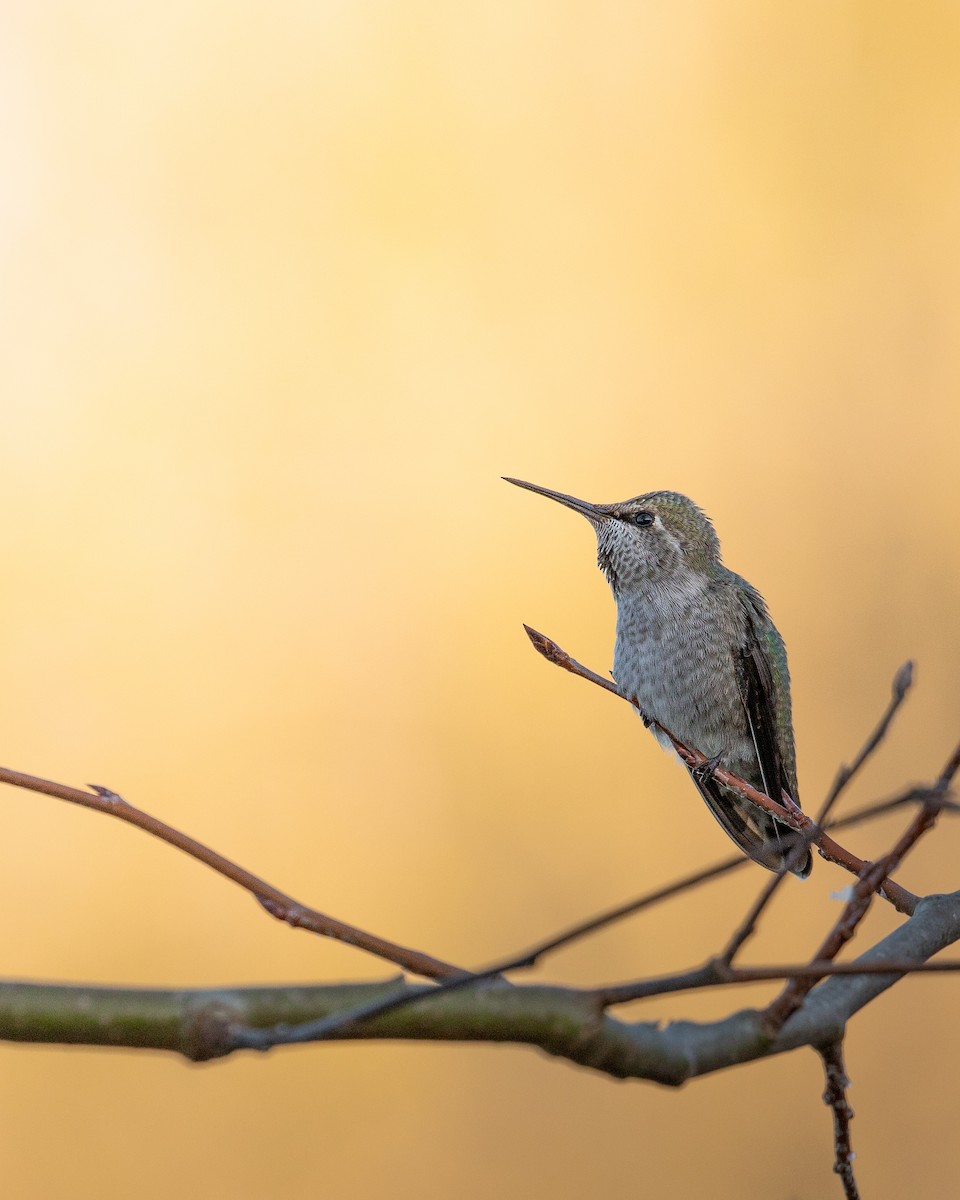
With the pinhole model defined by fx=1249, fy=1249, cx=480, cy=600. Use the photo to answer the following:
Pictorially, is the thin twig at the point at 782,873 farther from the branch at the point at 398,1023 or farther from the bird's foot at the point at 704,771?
the bird's foot at the point at 704,771

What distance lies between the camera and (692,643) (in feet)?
9.05

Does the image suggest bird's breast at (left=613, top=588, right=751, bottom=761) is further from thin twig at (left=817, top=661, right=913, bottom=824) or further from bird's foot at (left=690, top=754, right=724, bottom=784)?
thin twig at (left=817, top=661, right=913, bottom=824)

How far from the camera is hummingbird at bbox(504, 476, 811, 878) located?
2750 mm

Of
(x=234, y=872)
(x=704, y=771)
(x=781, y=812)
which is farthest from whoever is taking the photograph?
(x=704, y=771)

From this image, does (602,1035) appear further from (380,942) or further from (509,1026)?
(380,942)

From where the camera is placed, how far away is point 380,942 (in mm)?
920

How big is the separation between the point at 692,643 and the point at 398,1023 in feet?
6.56

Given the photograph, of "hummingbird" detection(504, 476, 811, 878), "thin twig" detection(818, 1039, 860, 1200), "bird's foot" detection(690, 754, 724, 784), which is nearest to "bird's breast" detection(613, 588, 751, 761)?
"hummingbird" detection(504, 476, 811, 878)

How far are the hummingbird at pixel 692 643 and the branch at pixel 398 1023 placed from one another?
181 centimetres

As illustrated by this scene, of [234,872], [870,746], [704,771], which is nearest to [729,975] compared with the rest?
[870,746]

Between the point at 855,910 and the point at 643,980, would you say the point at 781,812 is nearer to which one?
the point at 855,910

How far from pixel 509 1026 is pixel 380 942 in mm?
118

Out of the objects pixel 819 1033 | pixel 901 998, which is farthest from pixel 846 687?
pixel 819 1033

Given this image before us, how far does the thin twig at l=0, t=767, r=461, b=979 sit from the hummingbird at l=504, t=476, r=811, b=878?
5.81 ft
